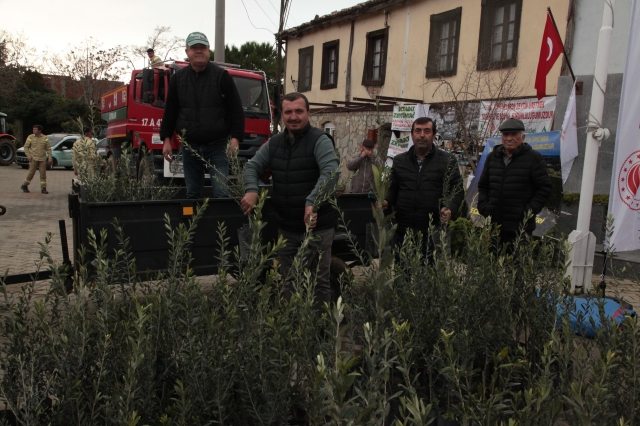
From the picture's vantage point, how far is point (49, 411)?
1.97 meters

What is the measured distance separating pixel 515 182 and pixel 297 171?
2.02 meters

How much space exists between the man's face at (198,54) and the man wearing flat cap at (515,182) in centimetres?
267

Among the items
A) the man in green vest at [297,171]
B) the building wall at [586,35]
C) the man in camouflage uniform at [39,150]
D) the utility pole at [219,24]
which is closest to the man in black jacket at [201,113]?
the man in green vest at [297,171]

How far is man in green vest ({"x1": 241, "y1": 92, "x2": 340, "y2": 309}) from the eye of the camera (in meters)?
3.95

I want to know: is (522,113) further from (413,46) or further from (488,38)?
(413,46)

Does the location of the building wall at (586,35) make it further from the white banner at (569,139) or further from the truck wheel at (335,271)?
the truck wheel at (335,271)

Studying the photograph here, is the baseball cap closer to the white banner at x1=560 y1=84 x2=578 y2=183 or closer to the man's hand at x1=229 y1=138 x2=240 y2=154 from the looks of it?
the man's hand at x1=229 y1=138 x2=240 y2=154

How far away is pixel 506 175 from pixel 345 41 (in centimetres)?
1512

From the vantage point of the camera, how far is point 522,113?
11195mm

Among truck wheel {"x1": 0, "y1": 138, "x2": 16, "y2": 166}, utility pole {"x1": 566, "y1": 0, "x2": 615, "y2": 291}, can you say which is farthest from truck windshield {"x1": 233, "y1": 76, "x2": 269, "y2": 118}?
truck wheel {"x1": 0, "y1": 138, "x2": 16, "y2": 166}

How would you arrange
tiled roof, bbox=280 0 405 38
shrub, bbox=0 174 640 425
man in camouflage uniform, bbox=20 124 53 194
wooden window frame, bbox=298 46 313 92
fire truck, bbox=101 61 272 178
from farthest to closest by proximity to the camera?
wooden window frame, bbox=298 46 313 92 < tiled roof, bbox=280 0 405 38 < man in camouflage uniform, bbox=20 124 53 194 < fire truck, bbox=101 61 272 178 < shrub, bbox=0 174 640 425

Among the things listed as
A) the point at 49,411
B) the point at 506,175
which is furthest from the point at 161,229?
the point at 506,175

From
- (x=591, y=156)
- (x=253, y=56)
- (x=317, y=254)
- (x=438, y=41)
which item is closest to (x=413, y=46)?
(x=438, y=41)

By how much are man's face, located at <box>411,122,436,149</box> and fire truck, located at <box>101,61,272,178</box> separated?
7.17 meters
